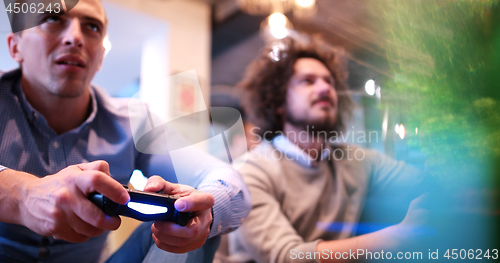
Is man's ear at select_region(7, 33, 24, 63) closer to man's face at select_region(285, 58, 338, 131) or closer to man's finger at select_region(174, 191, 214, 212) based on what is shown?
man's finger at select_region(174, 191, 214, 212)

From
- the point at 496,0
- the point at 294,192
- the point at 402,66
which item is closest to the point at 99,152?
the point at 294,192

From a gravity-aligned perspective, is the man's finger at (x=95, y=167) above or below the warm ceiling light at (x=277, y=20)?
below

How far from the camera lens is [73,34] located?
393mm

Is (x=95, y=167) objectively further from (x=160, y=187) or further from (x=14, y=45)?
(x=14, y=45)

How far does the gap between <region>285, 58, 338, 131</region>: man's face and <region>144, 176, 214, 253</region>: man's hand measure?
0.31 meters

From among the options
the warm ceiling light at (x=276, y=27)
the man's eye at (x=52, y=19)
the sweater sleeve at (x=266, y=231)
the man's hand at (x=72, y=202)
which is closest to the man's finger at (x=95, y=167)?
the man's hand at (x=72, y=202)

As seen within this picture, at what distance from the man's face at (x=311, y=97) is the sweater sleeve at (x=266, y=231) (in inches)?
5.8

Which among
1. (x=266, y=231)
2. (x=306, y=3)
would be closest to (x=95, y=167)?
(x=266, y=231)

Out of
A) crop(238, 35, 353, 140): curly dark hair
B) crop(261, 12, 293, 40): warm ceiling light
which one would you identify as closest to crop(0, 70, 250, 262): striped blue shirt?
crop(238, 35, 353, 140): curly dark hair

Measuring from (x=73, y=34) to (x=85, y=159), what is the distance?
0.18 meters

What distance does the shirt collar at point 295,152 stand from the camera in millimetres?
597

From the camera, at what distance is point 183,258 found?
0.44 m

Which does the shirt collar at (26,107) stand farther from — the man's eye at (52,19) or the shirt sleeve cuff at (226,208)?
the shirt sleeve cuff at (226,208)

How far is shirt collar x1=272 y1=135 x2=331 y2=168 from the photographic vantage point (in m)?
0.60
